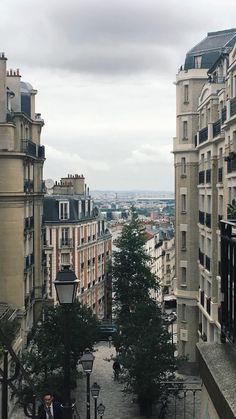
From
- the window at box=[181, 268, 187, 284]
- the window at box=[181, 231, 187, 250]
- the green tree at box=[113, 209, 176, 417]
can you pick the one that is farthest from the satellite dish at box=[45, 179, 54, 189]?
the green tree at box=[113, 209, 176, 417]

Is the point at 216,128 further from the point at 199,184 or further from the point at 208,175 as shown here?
the point at 199,184

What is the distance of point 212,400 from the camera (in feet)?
22.9

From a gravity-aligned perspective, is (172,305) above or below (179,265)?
below

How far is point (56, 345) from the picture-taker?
33.0m

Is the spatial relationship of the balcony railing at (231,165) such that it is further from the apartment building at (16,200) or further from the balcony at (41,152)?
the balcony at (41,152)

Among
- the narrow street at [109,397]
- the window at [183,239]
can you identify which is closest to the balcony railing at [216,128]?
the window at [183,239]

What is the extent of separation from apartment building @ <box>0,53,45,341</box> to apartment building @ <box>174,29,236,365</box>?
400 inches

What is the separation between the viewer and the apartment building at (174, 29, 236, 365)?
3500 cm

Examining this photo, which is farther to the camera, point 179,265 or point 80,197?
point 80,197

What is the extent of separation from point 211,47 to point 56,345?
73.7 feet

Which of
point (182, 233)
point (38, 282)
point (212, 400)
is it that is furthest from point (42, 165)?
point (212, 400)

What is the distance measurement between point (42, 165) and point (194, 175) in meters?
13.1

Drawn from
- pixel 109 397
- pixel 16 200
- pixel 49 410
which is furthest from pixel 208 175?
pixel 49 410

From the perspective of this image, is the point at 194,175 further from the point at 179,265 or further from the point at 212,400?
the point at 212,400
